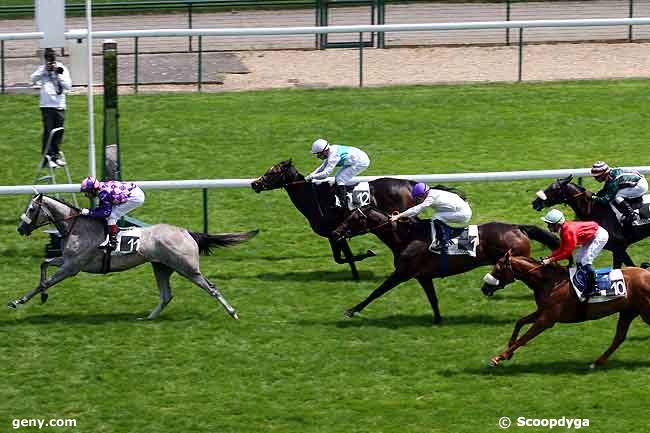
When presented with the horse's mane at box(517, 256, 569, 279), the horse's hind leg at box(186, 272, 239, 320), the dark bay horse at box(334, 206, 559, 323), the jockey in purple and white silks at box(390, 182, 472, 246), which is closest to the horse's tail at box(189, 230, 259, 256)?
the horse's hind leg at box(186, 272, 239, 320)

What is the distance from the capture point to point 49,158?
17.3 metres

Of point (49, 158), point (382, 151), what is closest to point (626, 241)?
point (382, 151)

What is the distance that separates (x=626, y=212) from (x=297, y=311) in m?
3.43

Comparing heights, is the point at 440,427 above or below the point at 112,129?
below

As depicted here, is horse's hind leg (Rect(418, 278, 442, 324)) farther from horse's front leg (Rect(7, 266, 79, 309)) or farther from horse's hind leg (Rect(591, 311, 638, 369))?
horse's front leg (Rect(7, 266, 79, 309))

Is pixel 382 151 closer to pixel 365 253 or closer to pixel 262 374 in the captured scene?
pixel 365 253

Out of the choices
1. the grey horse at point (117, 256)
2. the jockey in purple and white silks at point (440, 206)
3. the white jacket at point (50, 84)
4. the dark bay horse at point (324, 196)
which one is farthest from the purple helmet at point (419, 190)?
the white jacket at point (50, 84)

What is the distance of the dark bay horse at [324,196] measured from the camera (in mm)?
15445

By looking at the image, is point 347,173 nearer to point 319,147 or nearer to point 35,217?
point 319,147

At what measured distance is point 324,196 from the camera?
15508 mm

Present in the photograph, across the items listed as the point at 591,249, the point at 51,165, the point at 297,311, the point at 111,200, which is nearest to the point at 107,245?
the point at 111,200

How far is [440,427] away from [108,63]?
655 centimetres

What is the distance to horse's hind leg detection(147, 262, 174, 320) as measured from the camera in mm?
14062

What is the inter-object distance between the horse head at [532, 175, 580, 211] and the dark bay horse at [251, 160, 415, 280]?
4.53ft
